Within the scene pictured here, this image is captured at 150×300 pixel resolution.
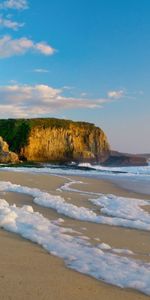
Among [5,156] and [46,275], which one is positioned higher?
[5,156]

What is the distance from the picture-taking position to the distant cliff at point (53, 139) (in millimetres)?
75562

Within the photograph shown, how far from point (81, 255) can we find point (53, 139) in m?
75.5

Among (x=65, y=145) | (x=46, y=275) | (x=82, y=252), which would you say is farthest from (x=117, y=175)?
(x=65, y=145)

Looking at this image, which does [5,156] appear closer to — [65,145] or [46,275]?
[65,145]

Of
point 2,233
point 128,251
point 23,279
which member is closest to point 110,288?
point 23,279

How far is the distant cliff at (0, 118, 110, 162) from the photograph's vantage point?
248 feet

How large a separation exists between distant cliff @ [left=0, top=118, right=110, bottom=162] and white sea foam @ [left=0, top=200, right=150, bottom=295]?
65.1m

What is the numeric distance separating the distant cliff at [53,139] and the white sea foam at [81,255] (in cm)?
6511

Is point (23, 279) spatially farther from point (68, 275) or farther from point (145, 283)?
point (145, 283)

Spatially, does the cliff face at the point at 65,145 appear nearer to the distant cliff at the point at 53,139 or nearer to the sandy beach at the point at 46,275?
the distant cliff at the point at 53,139

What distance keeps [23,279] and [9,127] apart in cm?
7870

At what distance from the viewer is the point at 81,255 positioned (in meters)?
5.38

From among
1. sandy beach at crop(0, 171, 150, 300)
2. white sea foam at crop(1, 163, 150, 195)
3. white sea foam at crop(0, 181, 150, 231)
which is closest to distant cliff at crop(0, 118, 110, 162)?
white sea foam at crop(1, 163, 150, 195)

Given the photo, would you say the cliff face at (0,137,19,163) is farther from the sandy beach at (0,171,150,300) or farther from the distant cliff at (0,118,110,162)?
the sandy beach at (0,171,150,300)
